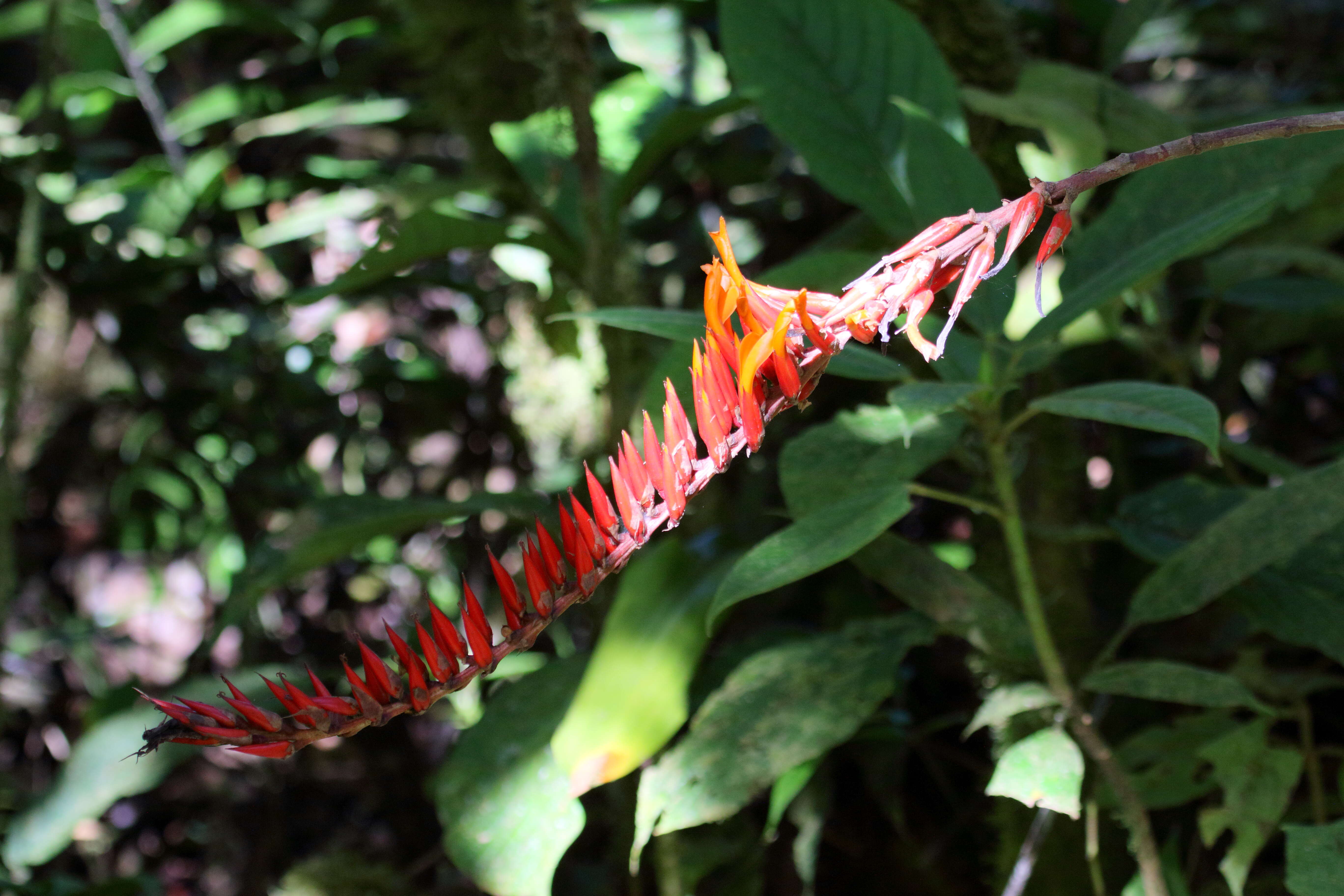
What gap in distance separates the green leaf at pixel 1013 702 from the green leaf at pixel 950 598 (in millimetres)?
31

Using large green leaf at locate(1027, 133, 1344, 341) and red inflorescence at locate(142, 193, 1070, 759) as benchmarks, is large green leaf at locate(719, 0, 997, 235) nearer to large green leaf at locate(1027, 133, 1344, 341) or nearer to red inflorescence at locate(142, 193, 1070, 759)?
large green leaf at locate(1027, 133, 1344, 341)

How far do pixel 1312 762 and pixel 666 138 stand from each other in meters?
0.75

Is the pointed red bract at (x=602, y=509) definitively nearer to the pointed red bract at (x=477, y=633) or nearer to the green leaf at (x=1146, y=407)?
the pointed red bract at (x=477, y=633)

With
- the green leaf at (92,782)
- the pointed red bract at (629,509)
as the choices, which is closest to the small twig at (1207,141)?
the pointed red bract at (629,509)

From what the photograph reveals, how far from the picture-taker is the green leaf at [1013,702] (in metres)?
0.68

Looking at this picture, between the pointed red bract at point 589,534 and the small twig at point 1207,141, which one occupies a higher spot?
the small twig at point 1207,141

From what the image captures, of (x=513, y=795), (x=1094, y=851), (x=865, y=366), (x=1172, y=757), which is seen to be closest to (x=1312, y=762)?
(x=1172, y=757)

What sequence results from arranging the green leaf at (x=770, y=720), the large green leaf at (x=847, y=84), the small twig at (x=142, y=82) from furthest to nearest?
1. the small twig at (x=142, y=82)
2. the large green leaf at (x=847, y=84)
3. the green leaf at (x=770, y=720)

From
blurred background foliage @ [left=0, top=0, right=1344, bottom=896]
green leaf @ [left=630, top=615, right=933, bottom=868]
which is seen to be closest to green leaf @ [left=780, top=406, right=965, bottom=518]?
blurred background foliage @ [left=0, top=0, right=1344, bottom=896]

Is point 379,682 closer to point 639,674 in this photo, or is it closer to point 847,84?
point 639,674

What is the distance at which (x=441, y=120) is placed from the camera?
1.27 m

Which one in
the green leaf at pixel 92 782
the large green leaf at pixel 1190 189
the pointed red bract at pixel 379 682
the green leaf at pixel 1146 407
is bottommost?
the green leaf at pixel 92 782

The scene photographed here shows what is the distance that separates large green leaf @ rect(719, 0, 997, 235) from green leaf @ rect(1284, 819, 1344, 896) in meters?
0.48

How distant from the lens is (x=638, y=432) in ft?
2.69
